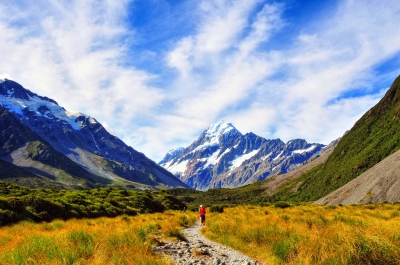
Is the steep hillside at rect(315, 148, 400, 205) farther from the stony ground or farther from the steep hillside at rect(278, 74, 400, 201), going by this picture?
the stony ground

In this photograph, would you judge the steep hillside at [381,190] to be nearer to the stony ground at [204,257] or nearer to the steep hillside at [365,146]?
the steep hillside at [365,146]

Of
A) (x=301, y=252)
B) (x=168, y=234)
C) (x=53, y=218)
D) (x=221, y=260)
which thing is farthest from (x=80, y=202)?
(x=301, y=252)

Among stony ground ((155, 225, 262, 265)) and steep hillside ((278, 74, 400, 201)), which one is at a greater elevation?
steep hillside ((278, 74, 400, 201))

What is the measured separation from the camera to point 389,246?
24.6 feet

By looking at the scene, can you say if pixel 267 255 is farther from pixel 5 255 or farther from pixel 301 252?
pixel 5 255

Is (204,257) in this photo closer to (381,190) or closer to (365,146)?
(381,190)

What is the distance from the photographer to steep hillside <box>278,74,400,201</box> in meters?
108

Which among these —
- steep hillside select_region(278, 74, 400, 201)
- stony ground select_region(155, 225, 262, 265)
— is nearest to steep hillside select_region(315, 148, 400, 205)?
steep hillside select_region(278, 74, 400, 201)

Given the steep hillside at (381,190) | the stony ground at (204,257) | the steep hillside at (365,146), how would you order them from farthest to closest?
the steep hillside at (365,146)
the steep hillside at (381,190)
the stony ground at (204,257)

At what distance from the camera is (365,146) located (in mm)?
126000

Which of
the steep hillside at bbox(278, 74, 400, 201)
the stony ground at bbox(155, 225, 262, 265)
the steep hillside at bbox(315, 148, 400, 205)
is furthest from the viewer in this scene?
the steep hillside at bbox(278, 74, 400, 201)

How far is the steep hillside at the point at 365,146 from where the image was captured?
108 metres

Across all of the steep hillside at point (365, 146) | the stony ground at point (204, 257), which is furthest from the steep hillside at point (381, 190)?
the stony ground at point (204, 257)

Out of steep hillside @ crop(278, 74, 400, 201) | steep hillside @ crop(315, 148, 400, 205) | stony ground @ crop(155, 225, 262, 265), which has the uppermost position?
steep hillside @ crop(278, 74, 400, 201)
